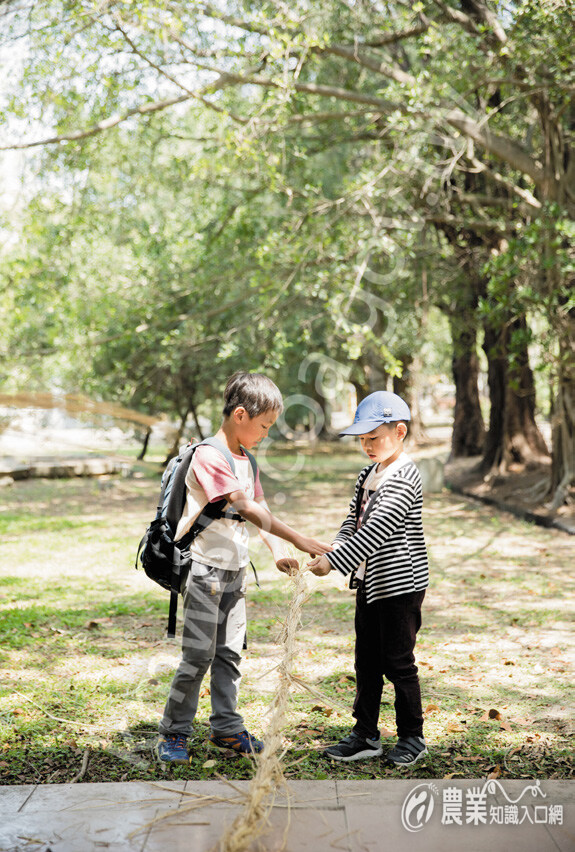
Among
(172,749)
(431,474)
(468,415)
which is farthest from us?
(468,415)

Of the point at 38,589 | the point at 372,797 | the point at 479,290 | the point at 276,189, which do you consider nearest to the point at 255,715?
the point at 372,797

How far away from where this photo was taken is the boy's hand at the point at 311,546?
11.8 ft

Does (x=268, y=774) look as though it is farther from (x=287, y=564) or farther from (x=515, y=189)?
(x=515, y=189)

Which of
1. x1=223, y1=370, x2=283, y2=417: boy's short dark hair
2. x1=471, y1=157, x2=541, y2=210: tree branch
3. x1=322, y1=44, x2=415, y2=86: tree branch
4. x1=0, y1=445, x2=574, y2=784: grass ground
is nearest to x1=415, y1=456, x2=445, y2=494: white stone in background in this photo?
x1=0, y1=445, x2=574, y2=784: grass ground

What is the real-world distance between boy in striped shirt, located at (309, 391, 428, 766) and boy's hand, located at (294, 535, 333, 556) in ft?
0.19

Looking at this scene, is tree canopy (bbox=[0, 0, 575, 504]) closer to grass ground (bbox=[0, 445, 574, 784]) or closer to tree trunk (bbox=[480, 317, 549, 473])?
tree trunk (bbox=[480, 317, 549, 473])

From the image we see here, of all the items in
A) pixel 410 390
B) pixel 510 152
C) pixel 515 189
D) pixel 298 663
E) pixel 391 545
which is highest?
pixel 510 152

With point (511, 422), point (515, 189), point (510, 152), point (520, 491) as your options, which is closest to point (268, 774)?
point (510, 152)

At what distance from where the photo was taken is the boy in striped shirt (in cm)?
350

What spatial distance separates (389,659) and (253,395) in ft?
4.03

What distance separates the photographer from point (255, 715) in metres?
4.13

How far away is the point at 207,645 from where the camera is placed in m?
3.56

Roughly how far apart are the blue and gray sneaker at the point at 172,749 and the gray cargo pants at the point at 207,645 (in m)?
0.03

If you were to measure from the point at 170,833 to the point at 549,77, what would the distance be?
9.49 meters
